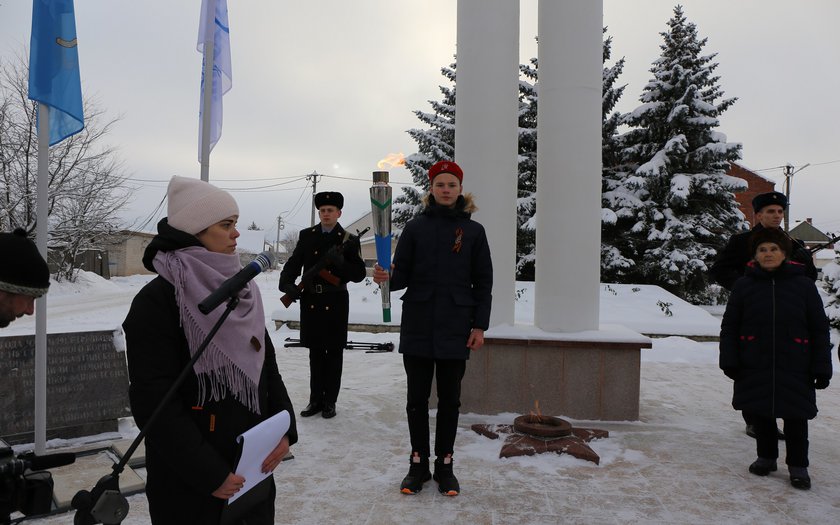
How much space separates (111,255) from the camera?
34875mm

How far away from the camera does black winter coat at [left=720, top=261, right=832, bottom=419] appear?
372 cm

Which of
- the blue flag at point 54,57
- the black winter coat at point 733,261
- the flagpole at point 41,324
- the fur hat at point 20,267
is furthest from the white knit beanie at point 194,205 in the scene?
the black winter coat at point 733,261

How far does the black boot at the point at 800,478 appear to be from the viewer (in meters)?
3.61

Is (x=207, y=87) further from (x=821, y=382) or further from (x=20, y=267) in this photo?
(x=821, y=382)

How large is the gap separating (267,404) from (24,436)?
3099 mm

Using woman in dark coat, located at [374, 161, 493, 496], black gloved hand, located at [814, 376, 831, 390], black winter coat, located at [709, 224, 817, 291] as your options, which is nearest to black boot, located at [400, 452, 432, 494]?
woman in dark coat, located at [374, 161, 493, 496]

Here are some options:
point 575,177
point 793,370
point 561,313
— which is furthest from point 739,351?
point 575,177

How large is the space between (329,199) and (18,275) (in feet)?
11.9

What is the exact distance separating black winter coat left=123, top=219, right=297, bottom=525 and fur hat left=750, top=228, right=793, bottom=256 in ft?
12.1

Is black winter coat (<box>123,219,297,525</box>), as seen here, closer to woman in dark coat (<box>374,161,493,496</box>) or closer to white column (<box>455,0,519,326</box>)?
woman in dark coat (<box>374,161,493,496</box>)

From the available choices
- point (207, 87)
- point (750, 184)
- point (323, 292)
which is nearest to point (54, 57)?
point (207, 87)

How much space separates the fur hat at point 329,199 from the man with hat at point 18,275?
11.6ft

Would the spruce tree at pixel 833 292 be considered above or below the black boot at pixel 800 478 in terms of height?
above

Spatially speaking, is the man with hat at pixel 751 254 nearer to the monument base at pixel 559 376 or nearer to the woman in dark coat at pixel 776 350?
the woman in dark coat at pixel 776 350
